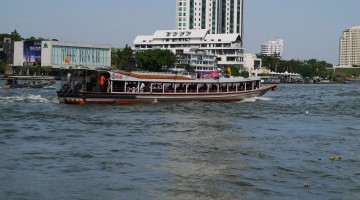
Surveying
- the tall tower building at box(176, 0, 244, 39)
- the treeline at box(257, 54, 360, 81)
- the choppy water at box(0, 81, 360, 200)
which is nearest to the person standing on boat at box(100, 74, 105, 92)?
the choppy water at box(0, 81, 360, 200)

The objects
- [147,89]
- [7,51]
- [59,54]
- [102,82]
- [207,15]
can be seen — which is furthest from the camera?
[207,15]

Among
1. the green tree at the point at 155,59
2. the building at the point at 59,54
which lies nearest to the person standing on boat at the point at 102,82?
the building at the point at 59,54

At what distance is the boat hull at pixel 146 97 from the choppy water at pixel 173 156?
3.90 meters

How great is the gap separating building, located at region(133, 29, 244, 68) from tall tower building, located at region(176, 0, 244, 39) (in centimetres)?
967

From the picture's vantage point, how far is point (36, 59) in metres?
93.9

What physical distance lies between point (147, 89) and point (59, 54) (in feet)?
210

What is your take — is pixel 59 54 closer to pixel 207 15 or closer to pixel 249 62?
pixel 207 15

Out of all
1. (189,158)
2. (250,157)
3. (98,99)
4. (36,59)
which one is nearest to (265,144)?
(250,157)

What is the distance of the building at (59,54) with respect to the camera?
9244 centimetres

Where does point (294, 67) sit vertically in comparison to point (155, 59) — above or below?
above

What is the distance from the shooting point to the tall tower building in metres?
131

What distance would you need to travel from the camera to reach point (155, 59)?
311ft

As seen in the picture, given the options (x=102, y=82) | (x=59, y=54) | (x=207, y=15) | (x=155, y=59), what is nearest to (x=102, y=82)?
(x=102, y=82)

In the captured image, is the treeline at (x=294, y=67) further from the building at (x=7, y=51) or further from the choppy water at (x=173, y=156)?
the choppy water at (x=173, y=156)
